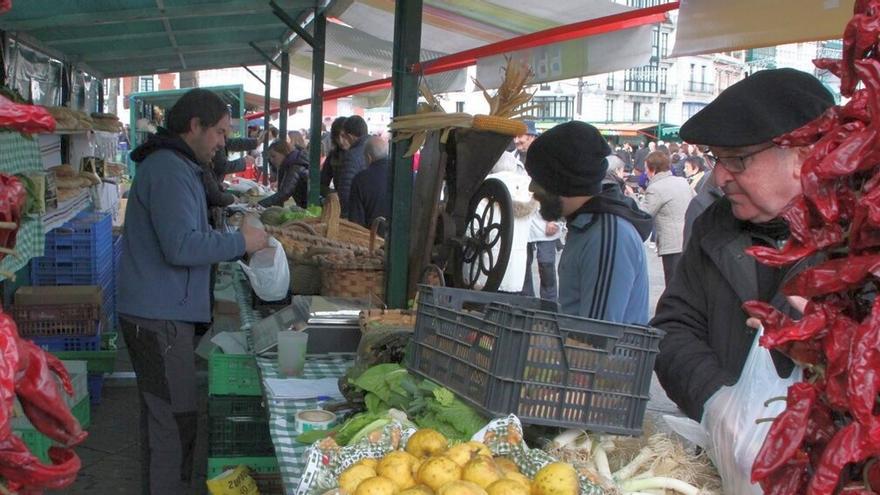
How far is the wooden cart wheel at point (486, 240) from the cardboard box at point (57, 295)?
130 inches

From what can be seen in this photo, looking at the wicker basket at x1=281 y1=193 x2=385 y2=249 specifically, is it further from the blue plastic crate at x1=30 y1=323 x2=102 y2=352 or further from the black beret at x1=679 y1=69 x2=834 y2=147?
the black beret at x1=679 y1=69 x2=834 y2=147

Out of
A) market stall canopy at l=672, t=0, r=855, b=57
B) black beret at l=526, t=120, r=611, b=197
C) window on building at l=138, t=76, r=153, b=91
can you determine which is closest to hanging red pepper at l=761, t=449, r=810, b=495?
black beret at l=526, t=120, r=611, b=197

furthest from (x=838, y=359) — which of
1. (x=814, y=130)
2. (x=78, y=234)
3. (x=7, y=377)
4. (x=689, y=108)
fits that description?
(x=689, y=108)

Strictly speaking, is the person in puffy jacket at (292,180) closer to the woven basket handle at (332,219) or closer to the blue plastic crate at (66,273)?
the blue plastic crate at (66,273)

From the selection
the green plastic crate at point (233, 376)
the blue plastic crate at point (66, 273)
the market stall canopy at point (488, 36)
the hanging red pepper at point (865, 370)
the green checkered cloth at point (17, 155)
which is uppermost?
the market stall canopy at point (488, 36)

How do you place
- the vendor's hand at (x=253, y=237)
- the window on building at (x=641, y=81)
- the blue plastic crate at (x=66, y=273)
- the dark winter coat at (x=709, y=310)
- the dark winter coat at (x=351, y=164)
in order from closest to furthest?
the dark winter coat at (x=709, y=310), the vendor's hand at (x=253, y=237), the blue plastic crate at (x=66, y=273), the dark winter coat at (x=351, y=164), the window on building at (x=641, y=81)

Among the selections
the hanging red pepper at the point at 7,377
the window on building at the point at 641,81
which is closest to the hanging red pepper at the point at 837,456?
the hanging red pepper at the point at 7,377

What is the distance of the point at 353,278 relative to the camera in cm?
500

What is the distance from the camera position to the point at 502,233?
3.94 metres

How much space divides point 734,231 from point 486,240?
181 centimetres

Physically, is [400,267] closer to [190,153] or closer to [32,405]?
[190,153]

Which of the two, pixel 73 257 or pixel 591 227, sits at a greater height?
pixel 591 227

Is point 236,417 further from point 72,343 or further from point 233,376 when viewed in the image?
point 72,343

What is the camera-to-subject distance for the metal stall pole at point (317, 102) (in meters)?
9.71
